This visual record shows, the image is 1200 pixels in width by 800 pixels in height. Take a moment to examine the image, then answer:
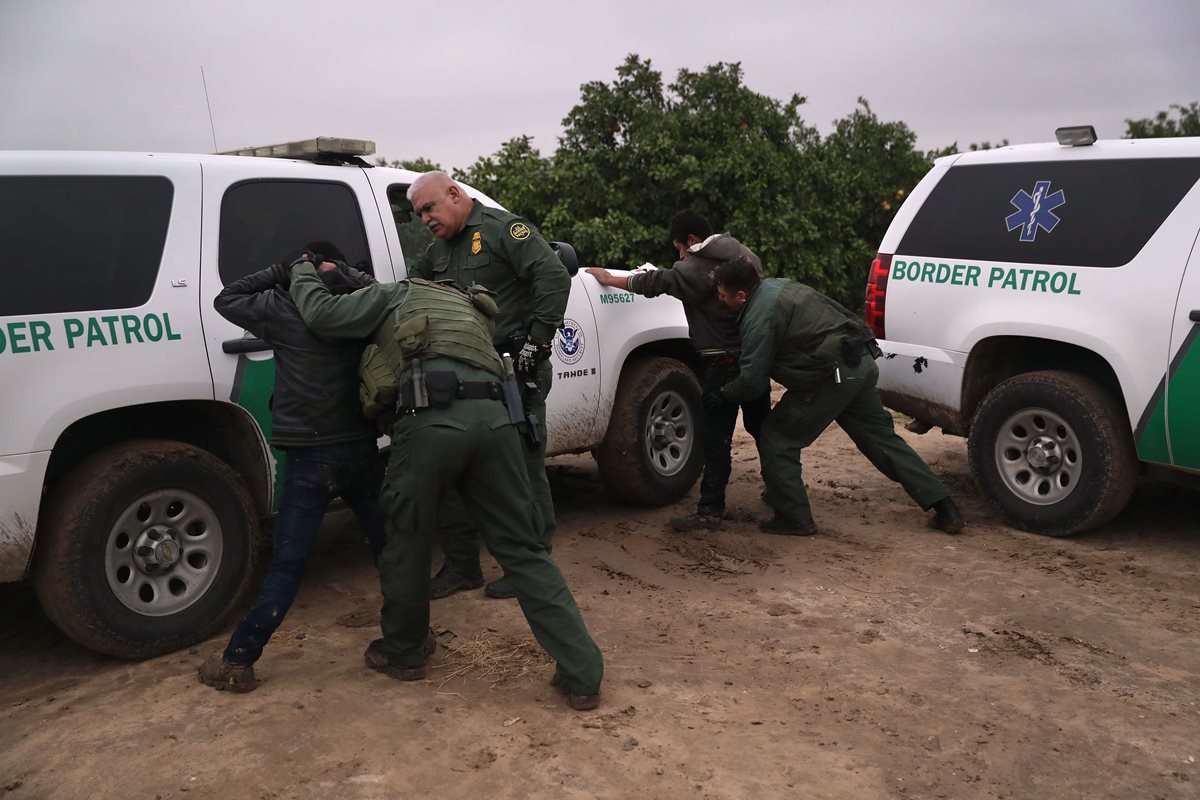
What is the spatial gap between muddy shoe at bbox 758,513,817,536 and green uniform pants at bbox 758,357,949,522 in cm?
3

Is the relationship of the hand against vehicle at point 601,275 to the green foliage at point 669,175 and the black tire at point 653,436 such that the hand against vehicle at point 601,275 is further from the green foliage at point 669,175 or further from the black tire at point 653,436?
the green foliage at point 669,175

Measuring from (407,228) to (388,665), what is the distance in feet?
7.08

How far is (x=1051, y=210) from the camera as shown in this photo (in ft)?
18.9

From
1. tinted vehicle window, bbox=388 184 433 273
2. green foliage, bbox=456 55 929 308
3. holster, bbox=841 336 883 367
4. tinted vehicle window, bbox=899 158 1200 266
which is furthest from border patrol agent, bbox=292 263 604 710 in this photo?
green foliage, bbox=456 55 929 308

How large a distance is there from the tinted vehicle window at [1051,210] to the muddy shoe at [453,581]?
10.4 feet

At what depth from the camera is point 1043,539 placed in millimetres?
5797

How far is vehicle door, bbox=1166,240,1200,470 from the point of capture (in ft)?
16.7

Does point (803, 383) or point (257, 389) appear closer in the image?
point (257, 389)

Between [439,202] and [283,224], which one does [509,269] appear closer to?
[439,202]

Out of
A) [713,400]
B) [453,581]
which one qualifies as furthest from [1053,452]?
[453,581]

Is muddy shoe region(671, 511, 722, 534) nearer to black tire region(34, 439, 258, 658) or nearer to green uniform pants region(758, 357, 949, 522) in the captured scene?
green uniform pants region(758, 357, 949, 522)

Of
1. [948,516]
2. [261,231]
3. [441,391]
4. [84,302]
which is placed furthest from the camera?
[948,516]

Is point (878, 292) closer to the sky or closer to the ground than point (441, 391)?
closer to the sky

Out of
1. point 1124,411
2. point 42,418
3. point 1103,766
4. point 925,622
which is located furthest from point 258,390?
point 1124,411
